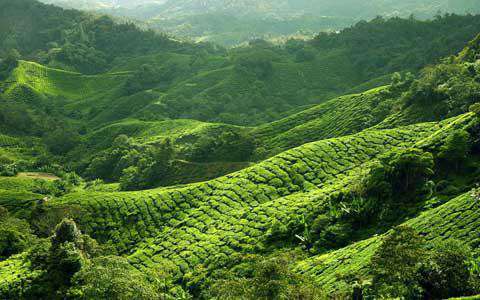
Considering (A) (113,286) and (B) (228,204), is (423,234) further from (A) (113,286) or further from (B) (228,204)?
(B) (228,204)

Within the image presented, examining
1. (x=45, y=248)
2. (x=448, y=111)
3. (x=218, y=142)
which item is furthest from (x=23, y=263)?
(x=448, y=111)

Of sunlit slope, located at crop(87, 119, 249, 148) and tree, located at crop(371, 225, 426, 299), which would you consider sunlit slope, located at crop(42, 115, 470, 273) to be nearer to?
tree, located at crop(371, 225, 426, 299)

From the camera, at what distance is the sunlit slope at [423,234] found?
43.8m

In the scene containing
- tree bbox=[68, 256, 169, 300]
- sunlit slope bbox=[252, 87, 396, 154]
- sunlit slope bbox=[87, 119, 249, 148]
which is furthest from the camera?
sunlit slope bbox=[87, 119, 249, 148]

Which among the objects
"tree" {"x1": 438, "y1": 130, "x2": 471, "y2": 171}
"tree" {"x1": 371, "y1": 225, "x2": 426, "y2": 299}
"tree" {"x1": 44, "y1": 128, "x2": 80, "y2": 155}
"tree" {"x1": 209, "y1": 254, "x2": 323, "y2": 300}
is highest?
"tree" {"x1": 438, "y1": 130, "x2": 471, "y2": 171}

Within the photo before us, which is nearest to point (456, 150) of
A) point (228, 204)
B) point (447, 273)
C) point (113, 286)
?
point (447, 273)

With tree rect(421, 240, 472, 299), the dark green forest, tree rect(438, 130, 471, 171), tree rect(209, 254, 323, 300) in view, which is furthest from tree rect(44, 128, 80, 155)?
tree rect(421, 240, 472, 299)

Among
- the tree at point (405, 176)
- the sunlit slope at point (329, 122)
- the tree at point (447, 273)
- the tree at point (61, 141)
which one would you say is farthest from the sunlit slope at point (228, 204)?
the tree at point (61, 141)

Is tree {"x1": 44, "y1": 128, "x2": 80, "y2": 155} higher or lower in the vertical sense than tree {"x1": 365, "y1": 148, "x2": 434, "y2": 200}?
lower

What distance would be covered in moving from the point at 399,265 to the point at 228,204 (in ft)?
154

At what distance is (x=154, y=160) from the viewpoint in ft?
410

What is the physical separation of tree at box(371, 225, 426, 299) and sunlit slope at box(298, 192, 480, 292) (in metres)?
5.73

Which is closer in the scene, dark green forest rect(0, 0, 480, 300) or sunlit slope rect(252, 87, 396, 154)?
dark green forest rect(0, 0, 480, 300)

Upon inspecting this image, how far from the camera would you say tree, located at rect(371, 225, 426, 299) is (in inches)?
1380
